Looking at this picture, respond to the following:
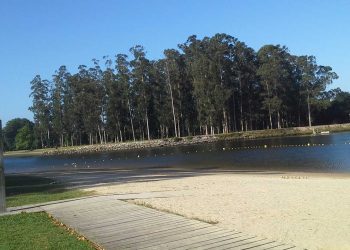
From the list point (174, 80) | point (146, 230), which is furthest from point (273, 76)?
point (146, 230)

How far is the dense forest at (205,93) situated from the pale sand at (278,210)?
2890 inches

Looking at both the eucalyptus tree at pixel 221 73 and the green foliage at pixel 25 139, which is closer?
the eucalyptus tree at pixel 221 73

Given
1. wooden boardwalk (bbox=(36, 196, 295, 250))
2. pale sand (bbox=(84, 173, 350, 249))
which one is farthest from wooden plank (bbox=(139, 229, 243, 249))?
pale sand (bbox=(84, 173, 350, 249))

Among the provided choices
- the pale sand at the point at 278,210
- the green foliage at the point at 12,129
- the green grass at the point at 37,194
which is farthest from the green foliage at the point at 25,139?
the pale sand at the point at 278,210

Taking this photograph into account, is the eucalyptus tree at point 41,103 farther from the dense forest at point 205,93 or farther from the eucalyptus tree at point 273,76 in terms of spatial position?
the eucalyptus tree at point 273,76

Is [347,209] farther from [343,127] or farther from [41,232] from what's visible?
[343,127]

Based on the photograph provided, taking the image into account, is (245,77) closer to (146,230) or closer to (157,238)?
(146,230)

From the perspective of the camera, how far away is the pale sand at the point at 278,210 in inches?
354

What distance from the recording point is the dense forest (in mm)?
92562

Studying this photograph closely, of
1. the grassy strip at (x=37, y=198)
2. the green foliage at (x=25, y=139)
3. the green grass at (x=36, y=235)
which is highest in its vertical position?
the green foliage at (x=25, y=139)

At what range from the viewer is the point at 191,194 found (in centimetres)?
1688

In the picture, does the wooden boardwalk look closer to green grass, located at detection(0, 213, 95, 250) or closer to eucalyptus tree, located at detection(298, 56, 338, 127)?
green grass, located at detection(0, 213, 95, 250)

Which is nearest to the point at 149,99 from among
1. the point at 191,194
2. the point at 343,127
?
the point at 343,127

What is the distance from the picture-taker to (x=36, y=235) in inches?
379
